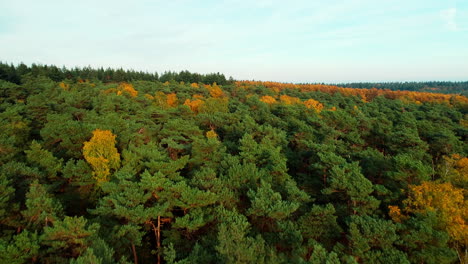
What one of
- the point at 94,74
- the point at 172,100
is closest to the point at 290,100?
the point at 172,100

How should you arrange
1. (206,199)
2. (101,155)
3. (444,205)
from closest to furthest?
(206,199) → (444,205) → (101,155)

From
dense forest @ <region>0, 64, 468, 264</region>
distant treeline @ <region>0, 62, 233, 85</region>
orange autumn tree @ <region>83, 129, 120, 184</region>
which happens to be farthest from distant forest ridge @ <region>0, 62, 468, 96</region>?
orange autumn tree @ <region>83, 129, 120, 184</region>

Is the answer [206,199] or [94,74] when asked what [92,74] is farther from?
[206,199]

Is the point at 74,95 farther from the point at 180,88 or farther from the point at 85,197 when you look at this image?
the point at 180,88

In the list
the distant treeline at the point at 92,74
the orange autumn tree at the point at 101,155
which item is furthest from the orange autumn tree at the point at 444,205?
the distant treeline at the point at 92,74

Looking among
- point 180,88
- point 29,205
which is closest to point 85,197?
point 29,205
